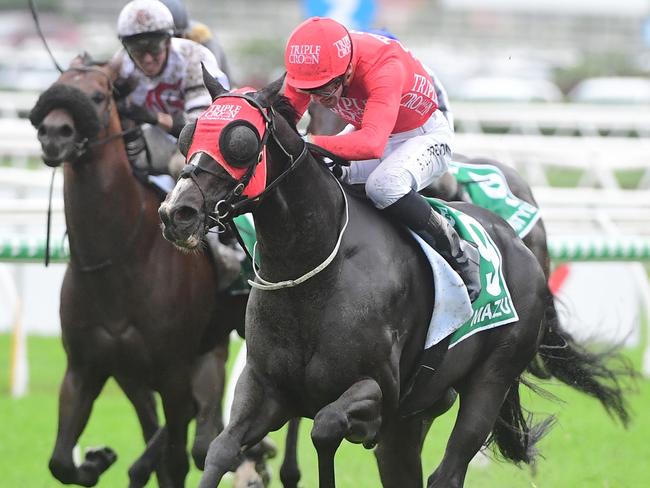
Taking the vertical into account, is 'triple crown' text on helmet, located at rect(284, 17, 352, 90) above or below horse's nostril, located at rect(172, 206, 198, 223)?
above

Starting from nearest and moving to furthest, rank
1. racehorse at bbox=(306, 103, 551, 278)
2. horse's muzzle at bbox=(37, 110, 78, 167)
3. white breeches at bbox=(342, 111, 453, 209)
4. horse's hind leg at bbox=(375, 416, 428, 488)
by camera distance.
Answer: white breeches at bbox=(342, 111, 453, 209)
horse's hind leg at bbox=(375, 416, 428, 488)
horse's muzzle at bbox=(37, 110, 78, 167)
racehorse at bbox=(306, 103, 551, 278)

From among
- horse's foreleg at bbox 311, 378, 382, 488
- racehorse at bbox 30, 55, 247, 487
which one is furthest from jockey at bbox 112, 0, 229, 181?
horse's foreleg at bbox 311, 378, 382, 488

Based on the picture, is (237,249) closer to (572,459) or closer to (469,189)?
(469,189)

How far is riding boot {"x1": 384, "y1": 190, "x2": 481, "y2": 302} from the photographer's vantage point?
5004mm

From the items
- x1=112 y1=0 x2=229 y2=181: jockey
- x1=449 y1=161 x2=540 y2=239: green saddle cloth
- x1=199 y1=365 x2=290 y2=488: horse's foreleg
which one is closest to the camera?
x1=199 y1=365 x2=290 y2=488: horse's foreleg

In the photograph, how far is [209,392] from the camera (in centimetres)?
637

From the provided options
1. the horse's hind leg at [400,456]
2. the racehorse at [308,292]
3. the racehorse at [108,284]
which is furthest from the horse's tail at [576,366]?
the racehorse at [108,284]

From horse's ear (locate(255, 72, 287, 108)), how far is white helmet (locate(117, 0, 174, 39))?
183cm

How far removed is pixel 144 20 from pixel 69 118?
0.62 meters

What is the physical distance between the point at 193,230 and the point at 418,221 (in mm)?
1192

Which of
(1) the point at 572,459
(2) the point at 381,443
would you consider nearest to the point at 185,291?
(2) the point at 381,443

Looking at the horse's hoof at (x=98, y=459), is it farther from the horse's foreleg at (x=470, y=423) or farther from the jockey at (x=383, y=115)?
the jockey at (x=383, y=115)

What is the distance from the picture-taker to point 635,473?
7477 millimetres

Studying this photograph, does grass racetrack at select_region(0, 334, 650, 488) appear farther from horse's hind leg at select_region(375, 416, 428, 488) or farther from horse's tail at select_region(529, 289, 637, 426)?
horse's hind leg at select_region(375, 416, 428, 488)
